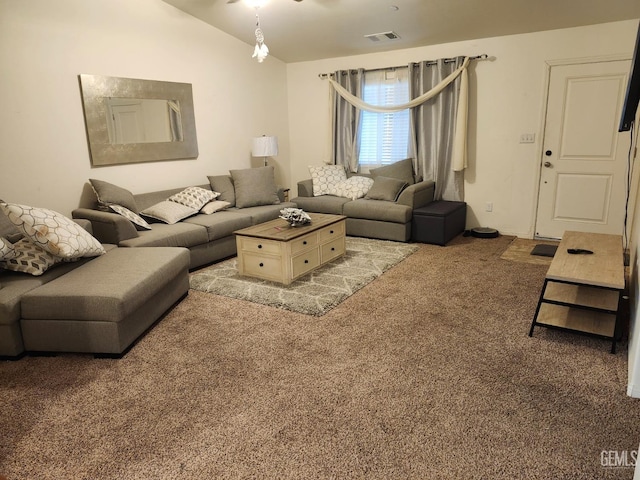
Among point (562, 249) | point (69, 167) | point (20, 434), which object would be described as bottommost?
point (20, 434)

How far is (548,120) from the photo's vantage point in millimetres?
4750

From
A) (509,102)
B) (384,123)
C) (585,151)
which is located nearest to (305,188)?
(384,123)

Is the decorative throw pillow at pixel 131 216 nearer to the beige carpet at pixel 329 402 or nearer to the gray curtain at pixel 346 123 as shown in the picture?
the beige carpet at pixel 329 402

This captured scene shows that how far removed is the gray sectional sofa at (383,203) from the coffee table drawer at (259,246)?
1793 mm

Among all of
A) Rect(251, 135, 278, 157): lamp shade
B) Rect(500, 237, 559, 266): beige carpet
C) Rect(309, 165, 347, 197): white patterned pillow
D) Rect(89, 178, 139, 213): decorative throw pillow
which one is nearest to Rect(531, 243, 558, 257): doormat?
Rect(500, 237, 559, 266): beige carpet

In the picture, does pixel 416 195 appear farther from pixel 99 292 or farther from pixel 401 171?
pixel 99 292

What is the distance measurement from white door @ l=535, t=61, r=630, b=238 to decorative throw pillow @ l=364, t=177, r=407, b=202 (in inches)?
64.1

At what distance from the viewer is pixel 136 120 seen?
14.6 ft

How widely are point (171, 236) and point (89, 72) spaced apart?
179 centimetres

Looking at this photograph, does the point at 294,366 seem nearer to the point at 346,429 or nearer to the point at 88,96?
the point at 346,429

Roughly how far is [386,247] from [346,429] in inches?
120

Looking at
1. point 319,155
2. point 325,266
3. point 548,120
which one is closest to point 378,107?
point 319,155

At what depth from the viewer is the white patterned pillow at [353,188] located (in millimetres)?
5476

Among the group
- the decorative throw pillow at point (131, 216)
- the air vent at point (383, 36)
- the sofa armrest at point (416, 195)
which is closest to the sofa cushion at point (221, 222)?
the decorative throw pillow at point (131, 216)
